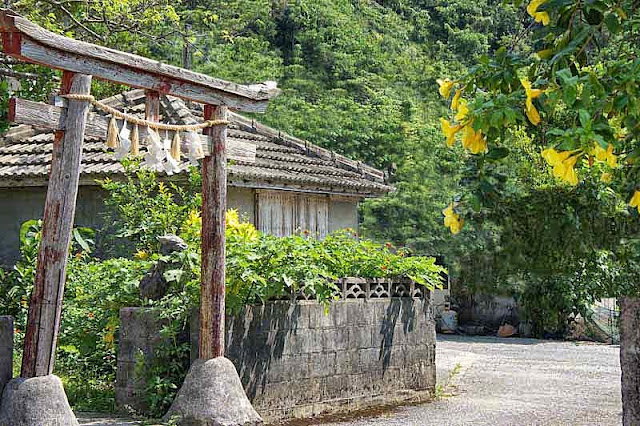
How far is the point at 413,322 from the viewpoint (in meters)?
11.7

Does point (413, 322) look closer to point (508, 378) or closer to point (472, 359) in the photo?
point (508, 378)

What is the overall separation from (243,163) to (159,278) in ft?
16.2

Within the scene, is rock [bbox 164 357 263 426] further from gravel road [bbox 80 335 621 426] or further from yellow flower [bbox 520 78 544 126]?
yellow flower [bbox 520 78 544 126]

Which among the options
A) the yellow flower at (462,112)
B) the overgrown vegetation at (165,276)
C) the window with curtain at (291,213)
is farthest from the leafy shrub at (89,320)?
the yellow flower at (462,112)

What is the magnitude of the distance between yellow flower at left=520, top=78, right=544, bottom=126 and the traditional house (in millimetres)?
11160

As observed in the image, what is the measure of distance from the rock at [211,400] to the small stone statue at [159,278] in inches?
53.5

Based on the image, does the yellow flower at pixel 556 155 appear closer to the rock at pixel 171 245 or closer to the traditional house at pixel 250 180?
the rock at pixel 171 245

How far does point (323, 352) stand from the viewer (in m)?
10.3

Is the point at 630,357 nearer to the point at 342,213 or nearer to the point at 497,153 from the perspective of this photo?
the point at 497,153

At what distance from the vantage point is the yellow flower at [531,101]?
259 cm

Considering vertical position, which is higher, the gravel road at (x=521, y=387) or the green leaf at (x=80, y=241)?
the green leaf at (x=80, y=241)

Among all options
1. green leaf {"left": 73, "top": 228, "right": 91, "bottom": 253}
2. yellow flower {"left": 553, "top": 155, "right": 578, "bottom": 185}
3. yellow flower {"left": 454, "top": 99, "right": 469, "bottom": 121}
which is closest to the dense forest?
yellow flower {"left": 454, "top": 99, "right": 469, "bottom": 121}

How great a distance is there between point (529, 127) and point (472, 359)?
46.2 ft

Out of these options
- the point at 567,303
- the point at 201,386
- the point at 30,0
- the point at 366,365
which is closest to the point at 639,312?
the point at 201,386
